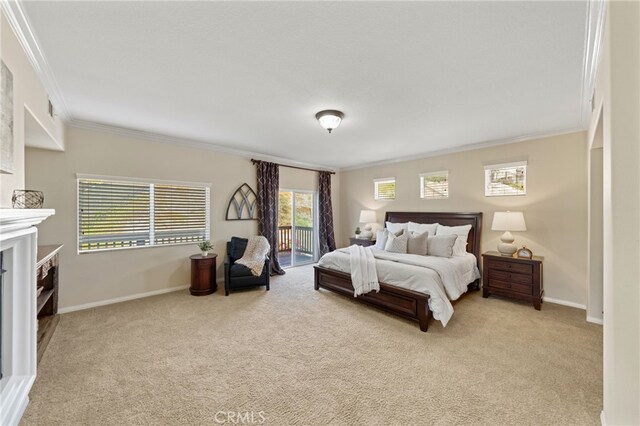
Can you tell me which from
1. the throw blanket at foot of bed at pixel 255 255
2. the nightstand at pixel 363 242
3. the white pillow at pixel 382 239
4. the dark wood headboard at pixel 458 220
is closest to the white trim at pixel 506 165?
the dark wood headboard at pixel 458 220

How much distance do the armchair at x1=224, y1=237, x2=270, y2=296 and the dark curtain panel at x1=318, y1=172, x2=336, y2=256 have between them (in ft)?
7.47

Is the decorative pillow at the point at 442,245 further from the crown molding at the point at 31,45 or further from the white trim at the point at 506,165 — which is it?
the crown molding at the point at 31,45

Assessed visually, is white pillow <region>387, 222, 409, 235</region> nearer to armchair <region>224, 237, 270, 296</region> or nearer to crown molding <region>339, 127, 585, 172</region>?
crown molding <region>339, 127, 585, 172</region>

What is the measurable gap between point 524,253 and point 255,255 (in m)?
4.34

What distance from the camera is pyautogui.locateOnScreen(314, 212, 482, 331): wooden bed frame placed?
3081mm

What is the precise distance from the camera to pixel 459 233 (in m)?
4.54

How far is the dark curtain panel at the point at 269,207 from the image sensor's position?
5.42 meters

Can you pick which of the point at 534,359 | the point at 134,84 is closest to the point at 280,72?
the point at 134,84

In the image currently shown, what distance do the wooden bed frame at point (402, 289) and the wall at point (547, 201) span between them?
18 cm

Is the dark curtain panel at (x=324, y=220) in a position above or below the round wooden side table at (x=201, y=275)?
above

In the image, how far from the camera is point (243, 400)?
1917 mm

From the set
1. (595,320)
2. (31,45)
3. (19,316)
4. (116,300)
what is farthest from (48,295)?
(595,320)

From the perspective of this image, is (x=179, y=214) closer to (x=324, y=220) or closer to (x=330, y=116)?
(x=330, y=116)


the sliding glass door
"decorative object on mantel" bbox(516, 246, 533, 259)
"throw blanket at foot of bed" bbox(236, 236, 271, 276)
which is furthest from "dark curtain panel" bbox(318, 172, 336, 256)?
"decorative object on mantel" bbox(516, 246, 533, 259)
